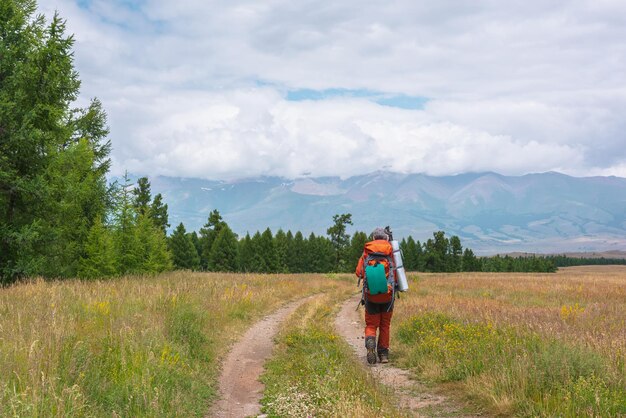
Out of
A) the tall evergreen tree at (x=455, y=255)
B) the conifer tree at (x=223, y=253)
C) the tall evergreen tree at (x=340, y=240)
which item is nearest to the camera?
the conifer tree at (x=223, y=253)

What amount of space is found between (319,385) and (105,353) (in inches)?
122

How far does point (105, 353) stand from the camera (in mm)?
6309

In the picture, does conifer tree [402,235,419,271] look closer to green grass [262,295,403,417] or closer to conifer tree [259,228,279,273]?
conifer tree [259,228,279,273]

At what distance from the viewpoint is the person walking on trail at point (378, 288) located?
8.77 m

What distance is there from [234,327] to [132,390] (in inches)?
258

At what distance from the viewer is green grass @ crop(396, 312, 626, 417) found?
5.25m

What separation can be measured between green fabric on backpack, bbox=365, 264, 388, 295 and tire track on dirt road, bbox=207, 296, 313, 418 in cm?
267

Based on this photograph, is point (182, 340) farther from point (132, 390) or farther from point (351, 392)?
point (351, 392)

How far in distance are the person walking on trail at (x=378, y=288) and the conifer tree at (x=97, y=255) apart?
1911 centimetres

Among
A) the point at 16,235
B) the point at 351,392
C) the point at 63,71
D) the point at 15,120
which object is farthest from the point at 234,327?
the point at 63,71

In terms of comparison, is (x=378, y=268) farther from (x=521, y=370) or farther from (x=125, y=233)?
(x=125, y=233)

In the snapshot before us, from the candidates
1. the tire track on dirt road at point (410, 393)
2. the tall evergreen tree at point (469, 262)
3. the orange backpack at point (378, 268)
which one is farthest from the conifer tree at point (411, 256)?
the orange backpack at point (378, 268)

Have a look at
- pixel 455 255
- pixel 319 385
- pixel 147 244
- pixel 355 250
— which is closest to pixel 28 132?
pixel 319 385

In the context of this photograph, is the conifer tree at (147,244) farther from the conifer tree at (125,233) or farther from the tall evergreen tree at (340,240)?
the tall evergreen tree at (340,240)
